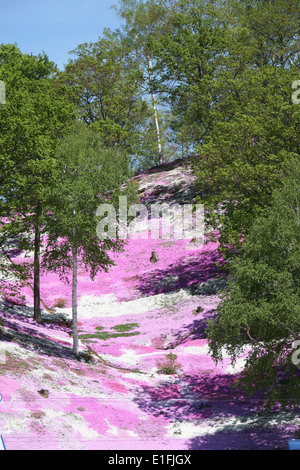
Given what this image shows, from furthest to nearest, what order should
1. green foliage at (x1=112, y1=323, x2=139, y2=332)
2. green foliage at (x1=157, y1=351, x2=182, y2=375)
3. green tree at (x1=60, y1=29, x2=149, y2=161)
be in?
green tree at (x1=60, y1=29, x2=149, y2=161) < green foliage at (x1=112, y1=323, x2=139, y2=332) < green foliage at (x1=157, y1=351, x2=182, y2=375)

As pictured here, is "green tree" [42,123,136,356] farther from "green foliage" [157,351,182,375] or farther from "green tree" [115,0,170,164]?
"green tree" [115,0,170,164]

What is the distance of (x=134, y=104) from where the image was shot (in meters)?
68.0

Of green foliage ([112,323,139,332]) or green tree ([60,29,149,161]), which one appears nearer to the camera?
green foliage ([112,323,139,332])

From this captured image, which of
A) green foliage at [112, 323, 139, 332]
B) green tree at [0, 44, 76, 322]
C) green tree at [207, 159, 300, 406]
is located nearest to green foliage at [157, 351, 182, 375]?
green foliage at [112, 323, 139, 332]

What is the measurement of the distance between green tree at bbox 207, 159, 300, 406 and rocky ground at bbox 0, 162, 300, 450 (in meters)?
3.72

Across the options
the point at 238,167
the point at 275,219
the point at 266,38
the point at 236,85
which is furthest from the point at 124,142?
the point at 275,219

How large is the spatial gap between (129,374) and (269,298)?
11.9 metres

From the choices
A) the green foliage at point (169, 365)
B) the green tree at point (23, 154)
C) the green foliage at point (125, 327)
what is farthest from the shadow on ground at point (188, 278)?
the green tree at point (23, 154)

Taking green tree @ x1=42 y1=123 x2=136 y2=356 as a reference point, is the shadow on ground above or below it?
below

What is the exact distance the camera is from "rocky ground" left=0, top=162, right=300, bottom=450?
1794cm

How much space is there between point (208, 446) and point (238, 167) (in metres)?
15.5

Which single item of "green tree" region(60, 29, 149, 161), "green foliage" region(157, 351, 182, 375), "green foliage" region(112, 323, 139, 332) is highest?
"green tree" region(60, 29, 149, 161)

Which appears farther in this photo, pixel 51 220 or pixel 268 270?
pixel 51 220
